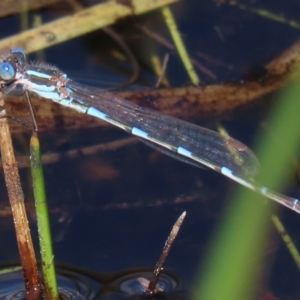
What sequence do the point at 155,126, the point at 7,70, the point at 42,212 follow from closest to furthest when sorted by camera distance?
the point at 42,212, the point at 7,70, the point at 155,126

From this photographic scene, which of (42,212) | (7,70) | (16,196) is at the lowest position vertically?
(42,212)

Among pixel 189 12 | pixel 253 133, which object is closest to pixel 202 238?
pixel 253 133

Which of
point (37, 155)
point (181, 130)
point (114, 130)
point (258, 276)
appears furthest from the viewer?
point (114, 130)

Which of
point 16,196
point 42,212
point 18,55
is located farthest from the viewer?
point 18,55

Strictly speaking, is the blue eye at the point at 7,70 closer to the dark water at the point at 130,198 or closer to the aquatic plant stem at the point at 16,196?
the aquatic plant stem at the point at 16,196

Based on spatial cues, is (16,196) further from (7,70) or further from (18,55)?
(18,55)

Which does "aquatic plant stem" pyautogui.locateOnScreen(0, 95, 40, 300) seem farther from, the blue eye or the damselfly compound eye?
the damselfly compound eye

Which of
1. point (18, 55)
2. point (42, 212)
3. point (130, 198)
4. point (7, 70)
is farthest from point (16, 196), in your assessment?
point (130, 198)

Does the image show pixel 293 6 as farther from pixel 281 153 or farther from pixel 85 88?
pixel 85 88
